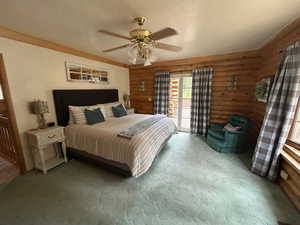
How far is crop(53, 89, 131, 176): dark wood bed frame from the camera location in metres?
2.16

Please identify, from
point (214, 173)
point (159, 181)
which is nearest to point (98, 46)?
point (159, 181)

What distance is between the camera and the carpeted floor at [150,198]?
1456mm

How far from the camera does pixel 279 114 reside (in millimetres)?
1912

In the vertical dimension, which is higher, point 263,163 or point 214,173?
point 263,163

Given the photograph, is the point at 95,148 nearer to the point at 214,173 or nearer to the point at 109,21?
the point at 109,21

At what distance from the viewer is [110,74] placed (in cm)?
407

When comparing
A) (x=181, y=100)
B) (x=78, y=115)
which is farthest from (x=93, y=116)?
(x=181, y=100)

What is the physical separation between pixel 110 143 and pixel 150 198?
0.96 m

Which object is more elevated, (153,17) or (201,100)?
(153,17)

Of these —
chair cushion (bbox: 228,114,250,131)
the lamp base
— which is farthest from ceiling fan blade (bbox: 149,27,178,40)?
chair cushion (bbox: 228,114,250,131)

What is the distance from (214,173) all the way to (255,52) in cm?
301

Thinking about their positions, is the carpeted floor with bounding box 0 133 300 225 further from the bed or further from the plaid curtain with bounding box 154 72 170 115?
the plaid curtain with bounding box 154 72 170 115

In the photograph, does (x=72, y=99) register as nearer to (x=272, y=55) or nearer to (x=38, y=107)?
(x=38, y=107)

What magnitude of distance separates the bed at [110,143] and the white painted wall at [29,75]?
228 mm
